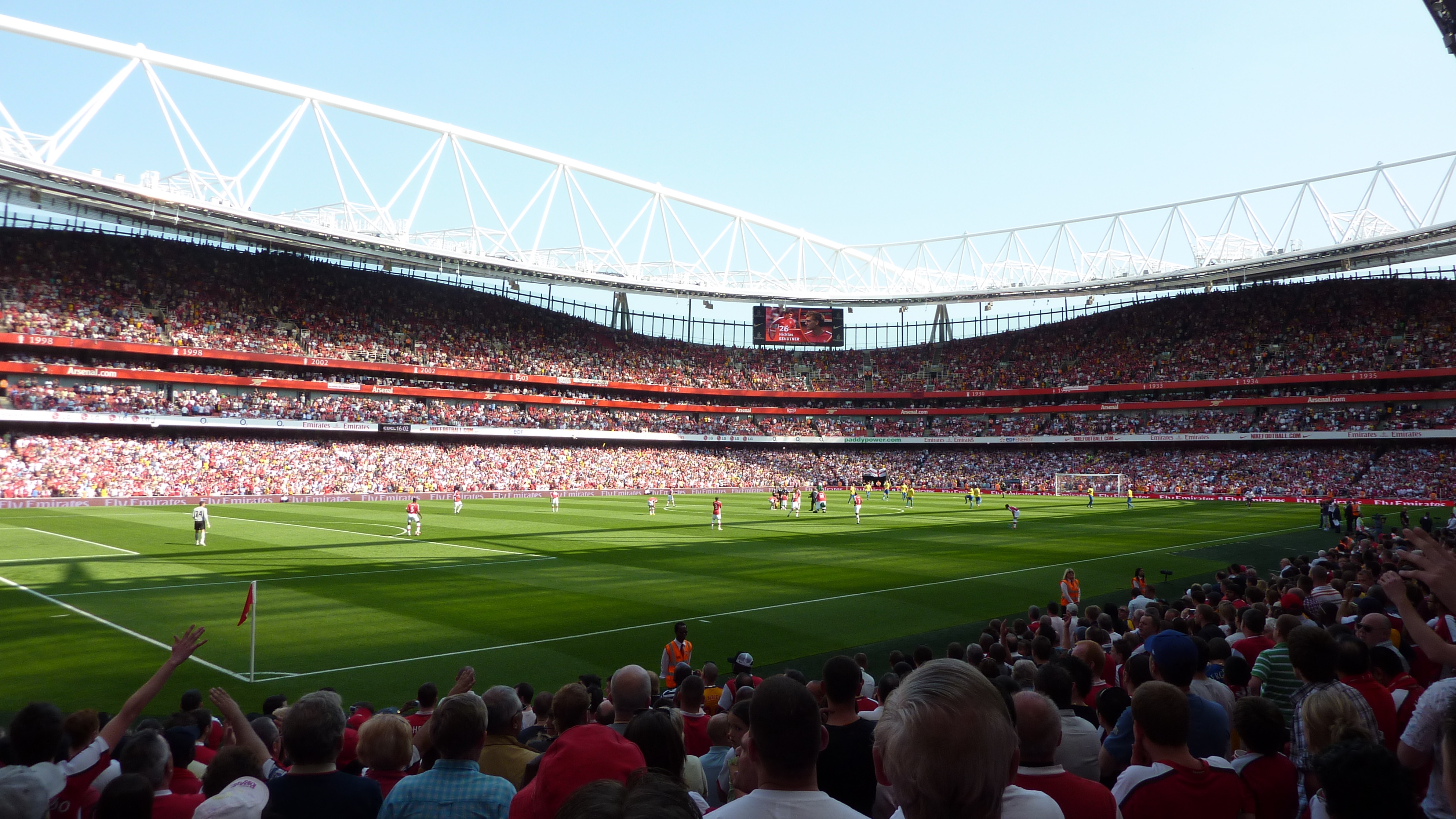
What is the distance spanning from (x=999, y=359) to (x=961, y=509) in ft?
139

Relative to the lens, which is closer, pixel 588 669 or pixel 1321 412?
pixel 588 669

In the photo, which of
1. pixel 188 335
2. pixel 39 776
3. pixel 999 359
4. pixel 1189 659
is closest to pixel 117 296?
pixel 188 335

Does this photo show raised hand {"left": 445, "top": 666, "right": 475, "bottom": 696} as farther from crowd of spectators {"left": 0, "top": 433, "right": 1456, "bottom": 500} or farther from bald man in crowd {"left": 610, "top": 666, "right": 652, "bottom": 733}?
crowd of spectators {"left": 0, "top": 433, "right": 1456, "bottom": 500}

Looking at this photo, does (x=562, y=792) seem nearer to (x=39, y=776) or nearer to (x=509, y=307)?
(x=39, y=776)

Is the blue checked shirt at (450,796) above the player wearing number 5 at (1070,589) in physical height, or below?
above

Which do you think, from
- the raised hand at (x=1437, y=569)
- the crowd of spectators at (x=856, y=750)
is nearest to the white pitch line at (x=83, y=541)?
the crowd of spectators at (x=856, y=750)

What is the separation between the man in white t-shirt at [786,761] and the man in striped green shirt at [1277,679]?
208 inches

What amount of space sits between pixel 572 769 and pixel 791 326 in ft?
280

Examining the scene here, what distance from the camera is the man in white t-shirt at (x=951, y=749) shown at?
201 centimetres

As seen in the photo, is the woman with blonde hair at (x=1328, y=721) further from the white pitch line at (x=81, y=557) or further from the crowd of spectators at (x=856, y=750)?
the white pitch line at (x=81, y=557)

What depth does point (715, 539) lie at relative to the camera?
107ft

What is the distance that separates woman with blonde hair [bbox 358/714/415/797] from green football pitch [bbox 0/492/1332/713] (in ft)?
28.3

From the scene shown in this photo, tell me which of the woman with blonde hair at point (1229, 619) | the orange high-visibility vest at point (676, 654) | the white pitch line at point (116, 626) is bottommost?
the white pitch line at point (116, 626)

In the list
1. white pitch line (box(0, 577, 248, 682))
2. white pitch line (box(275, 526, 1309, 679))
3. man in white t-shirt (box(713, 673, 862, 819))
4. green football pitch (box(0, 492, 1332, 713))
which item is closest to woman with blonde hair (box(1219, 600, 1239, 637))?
green football pitch (box(0, 492, 1332, 713))
